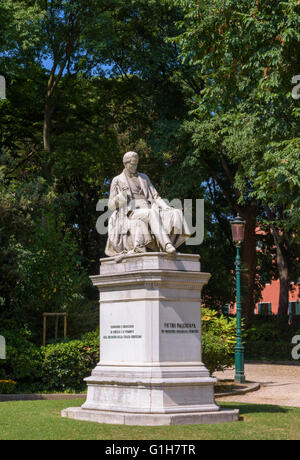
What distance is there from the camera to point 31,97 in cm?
3544

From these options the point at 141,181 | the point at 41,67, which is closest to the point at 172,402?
the point at 141,181

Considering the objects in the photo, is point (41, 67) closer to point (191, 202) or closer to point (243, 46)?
point (191, 202)

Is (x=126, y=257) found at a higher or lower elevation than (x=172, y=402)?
higher

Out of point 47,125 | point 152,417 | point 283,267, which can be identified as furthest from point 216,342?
point 283,267

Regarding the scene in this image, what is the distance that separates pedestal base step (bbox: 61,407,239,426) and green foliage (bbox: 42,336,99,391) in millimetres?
7445

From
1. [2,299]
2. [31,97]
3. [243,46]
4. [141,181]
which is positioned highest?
[31,97]

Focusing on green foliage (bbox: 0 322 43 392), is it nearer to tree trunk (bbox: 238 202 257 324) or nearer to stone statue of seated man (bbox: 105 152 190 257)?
stone statue of seated man (bbox: 105 152 190 257)

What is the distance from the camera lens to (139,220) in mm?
14031

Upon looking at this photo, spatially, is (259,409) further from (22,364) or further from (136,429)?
(22,364)

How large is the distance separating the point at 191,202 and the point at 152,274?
23788 mm

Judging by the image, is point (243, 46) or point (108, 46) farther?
point (108, 46)

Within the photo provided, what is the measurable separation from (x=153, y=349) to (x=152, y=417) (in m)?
1.29

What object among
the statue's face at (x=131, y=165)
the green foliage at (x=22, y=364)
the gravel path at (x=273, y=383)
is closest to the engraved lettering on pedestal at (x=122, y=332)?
the statue's face at (x=131, y=165)

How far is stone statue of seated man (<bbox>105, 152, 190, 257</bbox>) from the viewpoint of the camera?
13.9 metres
